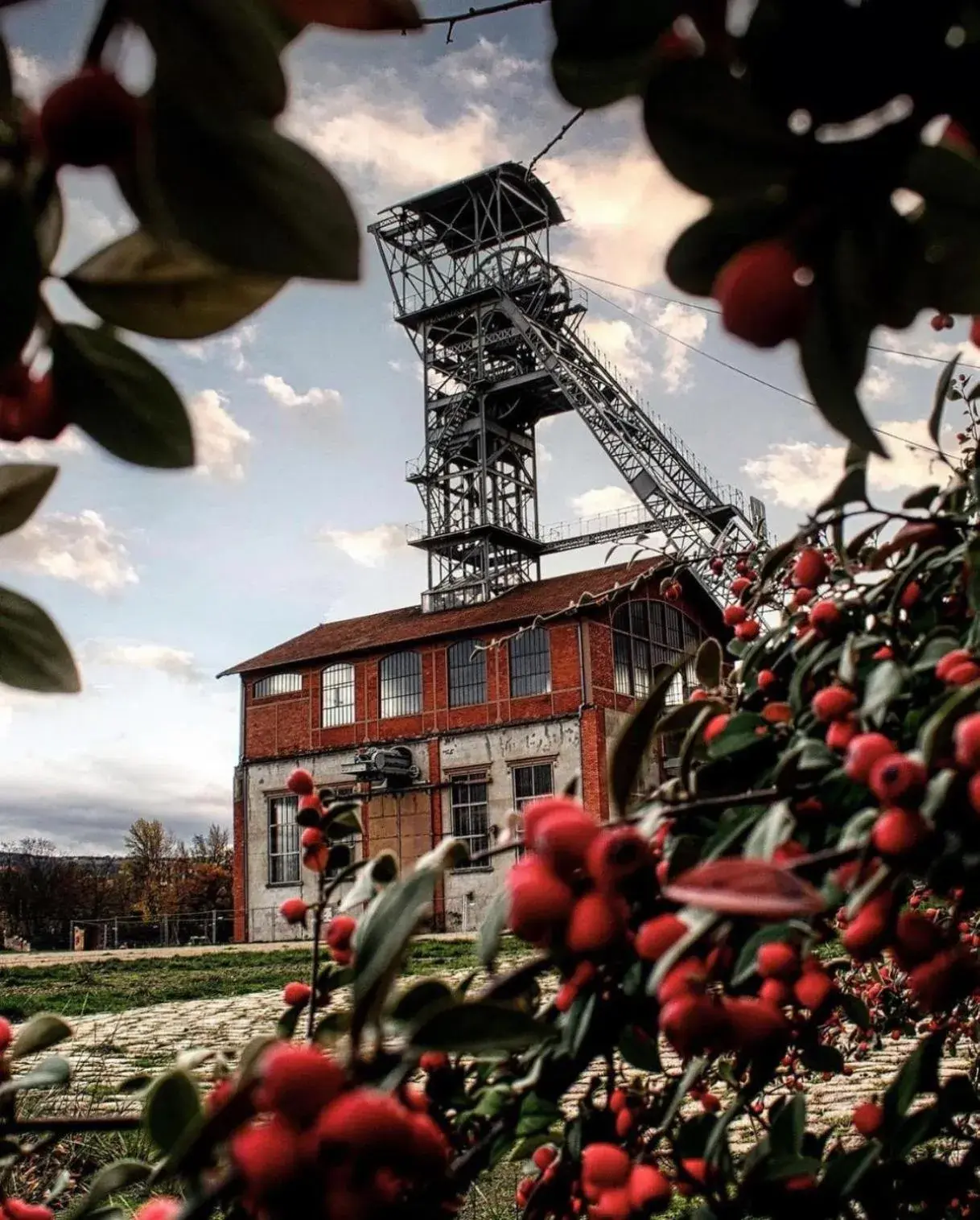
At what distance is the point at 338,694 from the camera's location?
18.7 metres

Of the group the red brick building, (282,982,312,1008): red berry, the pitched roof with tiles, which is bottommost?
(282,982,312,1008): red berry

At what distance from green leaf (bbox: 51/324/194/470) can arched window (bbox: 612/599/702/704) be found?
16.3m

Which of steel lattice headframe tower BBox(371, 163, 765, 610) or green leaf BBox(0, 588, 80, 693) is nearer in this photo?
green leaf BBox(0, 588, 80, 693)

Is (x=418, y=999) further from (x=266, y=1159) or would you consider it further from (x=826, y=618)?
(x=826, y=618)

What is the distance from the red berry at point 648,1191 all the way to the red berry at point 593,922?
27 centimetres

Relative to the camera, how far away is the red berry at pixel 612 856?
1.72 ft

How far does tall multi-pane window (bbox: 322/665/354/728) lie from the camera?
18.6 metres

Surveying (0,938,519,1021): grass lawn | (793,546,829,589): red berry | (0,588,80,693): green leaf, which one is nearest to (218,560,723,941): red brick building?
(0,938,519,1021): grass lawn

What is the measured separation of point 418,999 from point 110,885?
3608 cm

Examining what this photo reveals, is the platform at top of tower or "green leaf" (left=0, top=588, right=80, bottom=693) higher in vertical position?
the platform at top of tower

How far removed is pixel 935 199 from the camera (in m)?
0.36

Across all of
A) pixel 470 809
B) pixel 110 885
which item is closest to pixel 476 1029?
pixel 470 809

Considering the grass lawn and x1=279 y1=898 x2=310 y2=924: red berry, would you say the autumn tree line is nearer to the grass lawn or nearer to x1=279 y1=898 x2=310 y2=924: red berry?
the grass lawn

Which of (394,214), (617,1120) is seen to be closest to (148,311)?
(617,1120)
